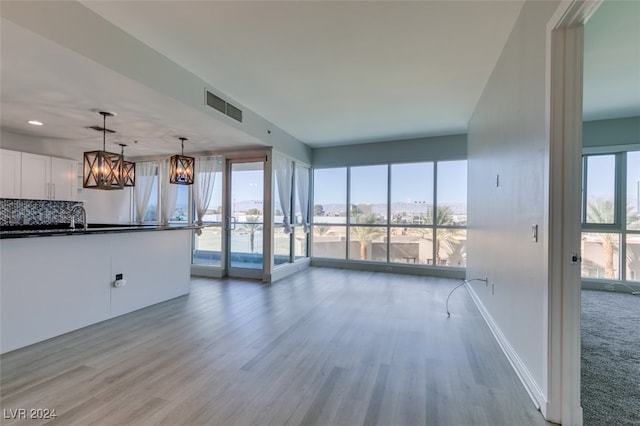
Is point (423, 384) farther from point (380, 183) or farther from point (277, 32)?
point (380, 183)

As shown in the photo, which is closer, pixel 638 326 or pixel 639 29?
pixel 639 29

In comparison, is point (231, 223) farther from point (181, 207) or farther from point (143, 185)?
point (143, 185)

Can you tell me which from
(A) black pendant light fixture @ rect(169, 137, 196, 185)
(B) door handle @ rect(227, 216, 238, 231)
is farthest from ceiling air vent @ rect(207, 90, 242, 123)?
(B) door handle @ rect(227, 216, 238, 231)

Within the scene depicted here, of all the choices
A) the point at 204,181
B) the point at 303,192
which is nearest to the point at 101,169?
the point at 204,181

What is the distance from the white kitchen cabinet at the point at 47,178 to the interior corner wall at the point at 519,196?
22.6 ft

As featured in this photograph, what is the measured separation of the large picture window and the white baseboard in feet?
8.78

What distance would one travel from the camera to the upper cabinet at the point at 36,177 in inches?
172

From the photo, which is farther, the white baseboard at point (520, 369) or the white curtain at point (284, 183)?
the white curtain at point (284, 183)

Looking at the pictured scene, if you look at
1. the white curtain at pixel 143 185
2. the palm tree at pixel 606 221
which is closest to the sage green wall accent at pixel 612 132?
the palm tree at pixel 606 221

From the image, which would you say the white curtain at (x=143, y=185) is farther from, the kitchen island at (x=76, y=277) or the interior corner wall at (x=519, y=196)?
the interior corner wall at (x=519, y=196)

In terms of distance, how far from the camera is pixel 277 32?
253 cm

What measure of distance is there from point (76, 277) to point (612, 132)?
8095 millimetres

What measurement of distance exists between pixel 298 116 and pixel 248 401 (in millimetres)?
Answer: 4093

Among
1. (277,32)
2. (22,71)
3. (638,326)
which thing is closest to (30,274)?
(22,71)
